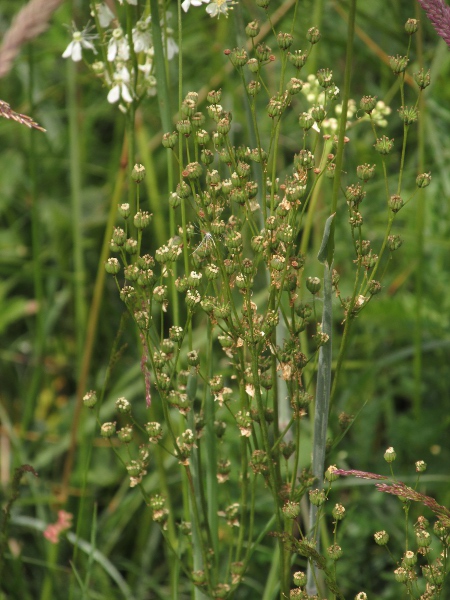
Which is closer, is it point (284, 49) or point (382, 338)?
point (284, 49)

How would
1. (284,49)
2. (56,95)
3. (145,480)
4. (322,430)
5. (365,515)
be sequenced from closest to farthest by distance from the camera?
1. (284,49)
2. (322,430)
3. (365,515)
4. (145,480)
5. (56,95)

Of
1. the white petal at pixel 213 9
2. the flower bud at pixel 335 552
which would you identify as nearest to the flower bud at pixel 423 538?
the flower bud at pixel 335 552

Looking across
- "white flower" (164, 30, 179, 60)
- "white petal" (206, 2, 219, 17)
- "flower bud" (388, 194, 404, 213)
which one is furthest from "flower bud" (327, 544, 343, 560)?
"white flower" (164, 30, 179, 60)

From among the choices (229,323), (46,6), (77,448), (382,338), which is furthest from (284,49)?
(77,448)

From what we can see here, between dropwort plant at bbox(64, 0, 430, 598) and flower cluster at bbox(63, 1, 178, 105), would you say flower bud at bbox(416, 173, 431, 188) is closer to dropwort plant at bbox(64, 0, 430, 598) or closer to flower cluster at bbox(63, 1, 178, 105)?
dropwort plant at bbox(64, 0, 430, 598)

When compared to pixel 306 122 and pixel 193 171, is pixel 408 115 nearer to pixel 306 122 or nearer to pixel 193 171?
pixel 306 122

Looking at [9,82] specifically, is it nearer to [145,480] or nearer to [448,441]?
[145,480]

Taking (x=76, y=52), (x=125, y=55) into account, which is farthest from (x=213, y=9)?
(x=76, y=52)
